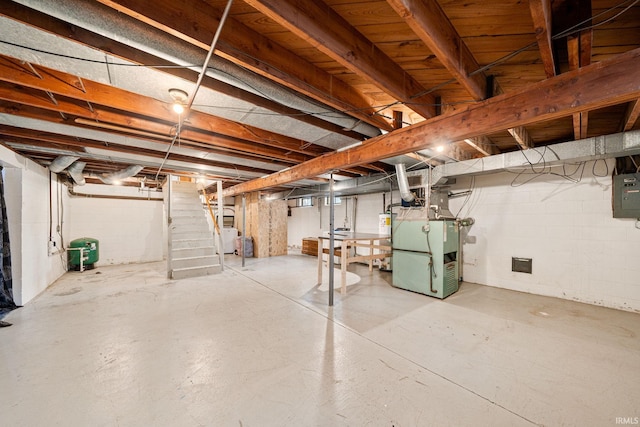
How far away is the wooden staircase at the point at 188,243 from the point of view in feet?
16.2

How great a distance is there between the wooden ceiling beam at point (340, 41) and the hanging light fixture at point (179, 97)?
1.08 metres

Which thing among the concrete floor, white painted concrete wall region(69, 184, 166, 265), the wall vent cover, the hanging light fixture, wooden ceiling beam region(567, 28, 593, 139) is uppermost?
wooden ceiling beam region(567, 28, 593, 139)

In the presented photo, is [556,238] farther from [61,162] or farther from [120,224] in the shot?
[120,224]

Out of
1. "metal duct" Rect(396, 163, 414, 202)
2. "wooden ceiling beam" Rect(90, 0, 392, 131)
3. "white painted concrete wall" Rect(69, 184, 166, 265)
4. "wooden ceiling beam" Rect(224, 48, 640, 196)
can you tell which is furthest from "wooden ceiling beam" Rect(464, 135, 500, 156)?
"white painted concrete wall" Rect(69, 184, 166, 265)

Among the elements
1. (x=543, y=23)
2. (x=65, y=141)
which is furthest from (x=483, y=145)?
(x=65, y=141)

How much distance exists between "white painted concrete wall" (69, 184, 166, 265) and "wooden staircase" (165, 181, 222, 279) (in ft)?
4.25

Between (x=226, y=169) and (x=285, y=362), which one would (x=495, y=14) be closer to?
(x=285, y=362)

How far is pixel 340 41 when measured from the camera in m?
1.40

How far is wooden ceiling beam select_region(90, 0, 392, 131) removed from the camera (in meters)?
1.18

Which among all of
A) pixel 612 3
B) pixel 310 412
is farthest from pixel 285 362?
pixel 612 3

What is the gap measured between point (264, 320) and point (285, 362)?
2.95ft

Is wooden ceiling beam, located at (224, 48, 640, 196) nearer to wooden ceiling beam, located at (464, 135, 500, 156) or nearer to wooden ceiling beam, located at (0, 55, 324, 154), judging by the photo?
wooden ceiling beam, located at (464, 135, 500, 156)

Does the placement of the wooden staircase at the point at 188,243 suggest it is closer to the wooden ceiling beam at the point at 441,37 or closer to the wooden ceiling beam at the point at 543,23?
the wooden ceiling beam at the point at 441,37

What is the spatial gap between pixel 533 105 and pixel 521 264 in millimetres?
3394
